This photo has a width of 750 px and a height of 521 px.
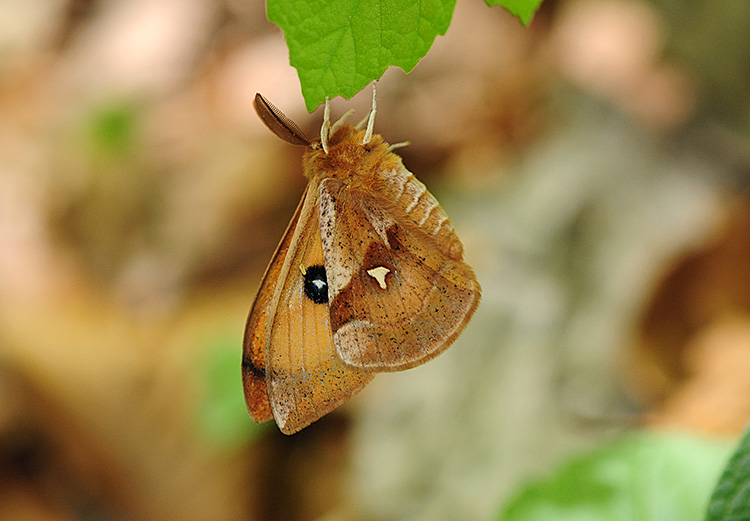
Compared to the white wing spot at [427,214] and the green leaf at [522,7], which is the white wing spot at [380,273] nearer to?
the white wing spot at [427,214]

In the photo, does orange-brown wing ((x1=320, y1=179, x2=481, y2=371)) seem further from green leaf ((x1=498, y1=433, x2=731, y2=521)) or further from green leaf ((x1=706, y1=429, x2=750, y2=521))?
green leaf ((x1=498, y1=433, x2=731, y2=521))

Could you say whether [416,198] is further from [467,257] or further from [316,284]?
[467,257]

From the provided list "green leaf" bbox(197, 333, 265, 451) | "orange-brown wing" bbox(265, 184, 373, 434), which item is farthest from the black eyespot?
"green leaf" bbox(197, 333, 265, 451)

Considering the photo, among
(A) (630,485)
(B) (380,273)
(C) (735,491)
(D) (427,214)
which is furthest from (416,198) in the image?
(A) (630,485)

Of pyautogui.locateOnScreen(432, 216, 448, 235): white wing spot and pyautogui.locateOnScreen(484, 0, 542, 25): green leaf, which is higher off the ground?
pyautogui.locateOnScreen(484, 0, 542, 25): green leaf

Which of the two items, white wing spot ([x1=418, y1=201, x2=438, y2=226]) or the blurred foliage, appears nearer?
white wing spot ([x1=418, y1=201, x2=438, y2=226])
